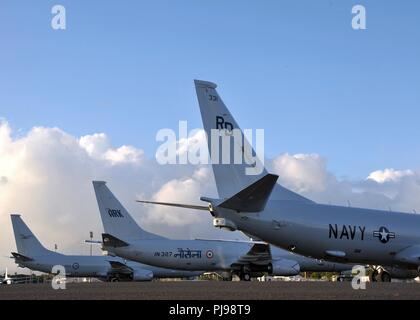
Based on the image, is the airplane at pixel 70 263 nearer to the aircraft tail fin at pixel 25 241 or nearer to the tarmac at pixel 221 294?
the aircraft tail fin at pixel 25 241

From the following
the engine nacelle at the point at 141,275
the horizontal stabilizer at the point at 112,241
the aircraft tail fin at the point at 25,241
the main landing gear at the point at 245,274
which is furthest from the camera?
the aircraft tail fin at the point at 25,241

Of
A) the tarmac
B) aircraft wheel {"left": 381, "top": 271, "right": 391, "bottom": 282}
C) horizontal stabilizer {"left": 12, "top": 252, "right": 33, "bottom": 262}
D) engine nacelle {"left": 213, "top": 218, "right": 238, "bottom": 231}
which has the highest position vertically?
horizontal stabilizer {"left": 12, "top": 252, "right": 33, "bottom": 262}

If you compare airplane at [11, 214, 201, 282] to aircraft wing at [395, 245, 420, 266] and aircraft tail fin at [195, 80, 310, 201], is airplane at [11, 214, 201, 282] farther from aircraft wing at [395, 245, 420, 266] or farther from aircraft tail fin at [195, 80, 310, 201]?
aircraft tail fin at [195, 80, 310, 201]

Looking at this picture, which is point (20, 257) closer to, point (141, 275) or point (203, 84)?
point (141, 275)

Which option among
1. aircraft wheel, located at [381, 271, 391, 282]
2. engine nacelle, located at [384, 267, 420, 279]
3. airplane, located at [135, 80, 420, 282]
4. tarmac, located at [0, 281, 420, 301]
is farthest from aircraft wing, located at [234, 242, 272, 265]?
tarmac, located at [0, 281, 420, 301]

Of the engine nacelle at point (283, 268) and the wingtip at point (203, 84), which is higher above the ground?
the wingtip at point (203, 84)

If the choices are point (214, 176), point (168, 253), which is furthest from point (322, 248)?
point (168, 253)

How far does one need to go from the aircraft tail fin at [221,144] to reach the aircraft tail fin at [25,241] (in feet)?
120

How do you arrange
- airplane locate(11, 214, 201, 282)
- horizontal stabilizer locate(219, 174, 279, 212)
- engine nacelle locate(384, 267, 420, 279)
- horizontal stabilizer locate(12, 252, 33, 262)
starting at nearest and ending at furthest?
horizontal stabilizer locate(219, 174, 279, 212), engine nacelle locate(384, 267, 420, 279), airplane locate(11, 214, 201, 282), horizontal stabilizer locate(12, 252, 33, 262)

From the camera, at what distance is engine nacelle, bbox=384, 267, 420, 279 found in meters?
32.5

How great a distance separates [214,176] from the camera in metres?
24.2

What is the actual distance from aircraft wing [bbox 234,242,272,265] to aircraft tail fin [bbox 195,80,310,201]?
69.5ft

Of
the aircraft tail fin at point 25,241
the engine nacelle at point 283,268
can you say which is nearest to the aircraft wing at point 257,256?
the engine nacelle at point 283,268

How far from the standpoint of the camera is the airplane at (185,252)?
4494 cm
